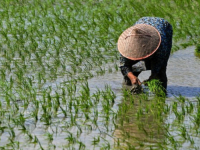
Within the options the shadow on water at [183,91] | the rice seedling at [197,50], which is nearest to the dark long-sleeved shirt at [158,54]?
the shadow on water at [183,91]

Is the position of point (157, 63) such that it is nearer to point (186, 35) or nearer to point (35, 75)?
point (35, 75)

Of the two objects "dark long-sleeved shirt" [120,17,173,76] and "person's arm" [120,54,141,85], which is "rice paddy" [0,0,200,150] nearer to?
"person's arm" [120,54,141,85]

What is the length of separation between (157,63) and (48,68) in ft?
5.82

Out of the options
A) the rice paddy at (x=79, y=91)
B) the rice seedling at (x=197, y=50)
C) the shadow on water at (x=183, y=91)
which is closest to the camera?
the rice paddy at (x=79, y=91)

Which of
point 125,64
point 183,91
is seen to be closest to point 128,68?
point 125,64

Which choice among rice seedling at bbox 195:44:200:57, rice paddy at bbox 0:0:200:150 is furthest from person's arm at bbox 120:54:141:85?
rice seedling at bbox 195:44:200:57

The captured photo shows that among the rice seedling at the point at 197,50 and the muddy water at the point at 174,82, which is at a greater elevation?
the rice seedling at the point at 197,50

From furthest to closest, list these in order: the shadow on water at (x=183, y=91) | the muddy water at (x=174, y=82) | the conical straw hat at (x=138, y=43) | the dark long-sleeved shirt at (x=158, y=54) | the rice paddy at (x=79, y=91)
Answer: the shadow on water at (x=183, y=91) < the dark long-sleeved shirt at (x=158, y=54) < the conical straw hat at (x=138, y=43) < the muddy water at (x=174, y=82) < the rice paddy at (x=79, y=91)

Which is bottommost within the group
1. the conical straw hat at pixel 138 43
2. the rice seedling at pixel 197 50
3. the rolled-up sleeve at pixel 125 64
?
the rolled-up sleeve at pixel 125 64

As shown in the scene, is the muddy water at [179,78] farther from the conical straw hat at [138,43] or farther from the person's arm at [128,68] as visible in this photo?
the conical straw hat at [138,43]

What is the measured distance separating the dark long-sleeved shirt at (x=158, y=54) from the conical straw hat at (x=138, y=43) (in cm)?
18

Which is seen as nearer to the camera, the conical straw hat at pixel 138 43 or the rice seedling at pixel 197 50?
the conical straw hat at pixel 138 43

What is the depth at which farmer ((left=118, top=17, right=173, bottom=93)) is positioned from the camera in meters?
5.31

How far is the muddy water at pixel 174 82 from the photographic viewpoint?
4.76 meters
